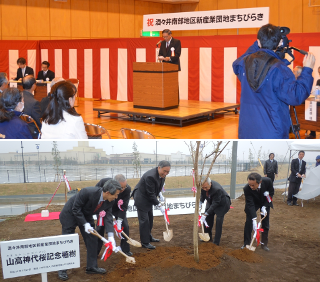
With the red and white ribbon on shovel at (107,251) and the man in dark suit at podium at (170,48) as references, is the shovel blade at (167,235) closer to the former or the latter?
the red and white ribbon on shovel at (107,251)

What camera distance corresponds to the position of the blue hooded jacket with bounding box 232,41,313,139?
76.4 inches

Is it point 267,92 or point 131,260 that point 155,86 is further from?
point 131,260

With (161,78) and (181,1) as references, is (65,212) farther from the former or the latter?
(181,1)

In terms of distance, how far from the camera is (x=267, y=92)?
202 cm

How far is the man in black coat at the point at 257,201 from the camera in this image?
77.3 inches

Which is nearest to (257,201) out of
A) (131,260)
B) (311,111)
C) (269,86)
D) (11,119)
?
(269,86)

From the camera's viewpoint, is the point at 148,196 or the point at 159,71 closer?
the point at 148,196

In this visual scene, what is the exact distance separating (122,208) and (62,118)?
75cm

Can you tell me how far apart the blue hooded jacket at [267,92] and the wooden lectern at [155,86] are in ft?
12.9

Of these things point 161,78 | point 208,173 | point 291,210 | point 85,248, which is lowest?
point 85,248

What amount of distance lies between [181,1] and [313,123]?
32.3 ft

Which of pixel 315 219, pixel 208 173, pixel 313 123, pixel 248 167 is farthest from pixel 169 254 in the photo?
pixel 313 123

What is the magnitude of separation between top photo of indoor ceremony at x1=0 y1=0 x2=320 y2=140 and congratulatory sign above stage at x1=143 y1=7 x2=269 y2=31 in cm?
2

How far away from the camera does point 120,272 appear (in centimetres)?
187
